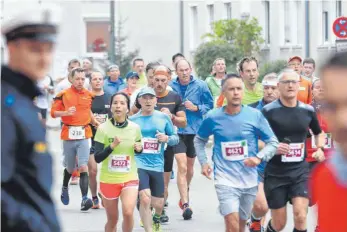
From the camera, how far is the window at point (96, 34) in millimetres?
52406

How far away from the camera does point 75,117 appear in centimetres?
1570

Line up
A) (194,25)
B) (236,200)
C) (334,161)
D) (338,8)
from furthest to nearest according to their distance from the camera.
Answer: (194,25) < (338,8) < (236,200) < (334,161)

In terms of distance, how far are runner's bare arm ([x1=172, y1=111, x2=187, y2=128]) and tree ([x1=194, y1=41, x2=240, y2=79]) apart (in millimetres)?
21303

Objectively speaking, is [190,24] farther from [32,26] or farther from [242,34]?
[32,26]

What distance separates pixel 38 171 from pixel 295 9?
31319mm

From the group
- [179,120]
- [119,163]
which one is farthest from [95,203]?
[119,163]

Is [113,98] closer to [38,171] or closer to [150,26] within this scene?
[38,171]

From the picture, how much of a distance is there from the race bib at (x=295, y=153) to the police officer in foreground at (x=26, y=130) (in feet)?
21.1

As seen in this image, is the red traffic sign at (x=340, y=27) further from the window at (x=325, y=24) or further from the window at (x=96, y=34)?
the window at (x=96, y=34)

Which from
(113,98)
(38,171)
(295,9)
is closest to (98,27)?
(295,9)

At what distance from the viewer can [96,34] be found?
52594mm

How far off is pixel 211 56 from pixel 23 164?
109ft

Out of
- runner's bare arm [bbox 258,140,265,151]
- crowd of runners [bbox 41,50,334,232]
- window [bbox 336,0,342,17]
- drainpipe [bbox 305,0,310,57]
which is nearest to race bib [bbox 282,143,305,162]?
crowd of runners [bbox 41,50,334,232]

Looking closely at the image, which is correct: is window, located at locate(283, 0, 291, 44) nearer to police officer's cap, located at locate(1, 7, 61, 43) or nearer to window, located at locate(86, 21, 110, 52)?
window, located at locate(86, 21, 110, 52)
